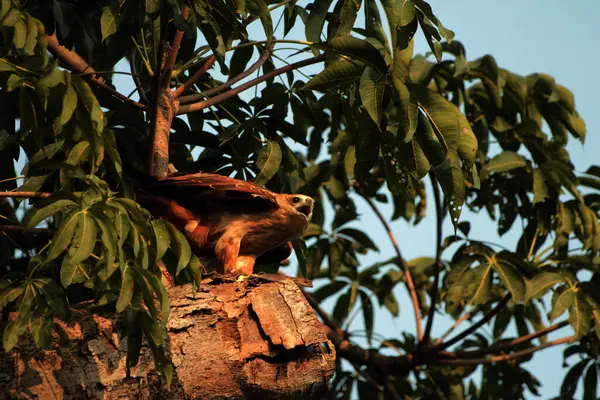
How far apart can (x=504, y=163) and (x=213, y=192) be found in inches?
104

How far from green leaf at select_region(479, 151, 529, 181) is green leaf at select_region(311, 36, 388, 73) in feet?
8.38

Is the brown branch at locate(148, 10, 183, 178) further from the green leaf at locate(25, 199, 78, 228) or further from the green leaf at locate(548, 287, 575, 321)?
the green leaf at locate(548, 287, 575, 321)

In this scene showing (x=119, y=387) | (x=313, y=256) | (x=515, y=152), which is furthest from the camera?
(x=313, y=256)

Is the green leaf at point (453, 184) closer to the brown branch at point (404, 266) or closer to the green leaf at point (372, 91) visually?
the green leaf at point (372, 91)

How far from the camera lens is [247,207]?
5.06 m

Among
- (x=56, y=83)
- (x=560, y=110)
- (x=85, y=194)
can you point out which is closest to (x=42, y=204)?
(x=85, y=194)

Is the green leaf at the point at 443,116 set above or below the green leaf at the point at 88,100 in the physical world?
above

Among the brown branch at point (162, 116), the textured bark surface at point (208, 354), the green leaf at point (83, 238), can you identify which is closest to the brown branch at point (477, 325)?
the textured bark surface at point (208, 354)

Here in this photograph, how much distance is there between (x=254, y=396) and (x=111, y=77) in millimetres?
2840

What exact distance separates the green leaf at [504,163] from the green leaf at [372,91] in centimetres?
258

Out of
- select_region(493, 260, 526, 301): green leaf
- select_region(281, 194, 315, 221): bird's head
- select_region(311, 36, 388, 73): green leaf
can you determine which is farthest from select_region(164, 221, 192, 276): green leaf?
select_region(493, 260, 526, 301): green leaf

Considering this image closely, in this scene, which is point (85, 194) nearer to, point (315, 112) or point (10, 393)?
point (10, 393)

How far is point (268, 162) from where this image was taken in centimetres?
503

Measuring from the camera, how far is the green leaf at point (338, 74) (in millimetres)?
4223
